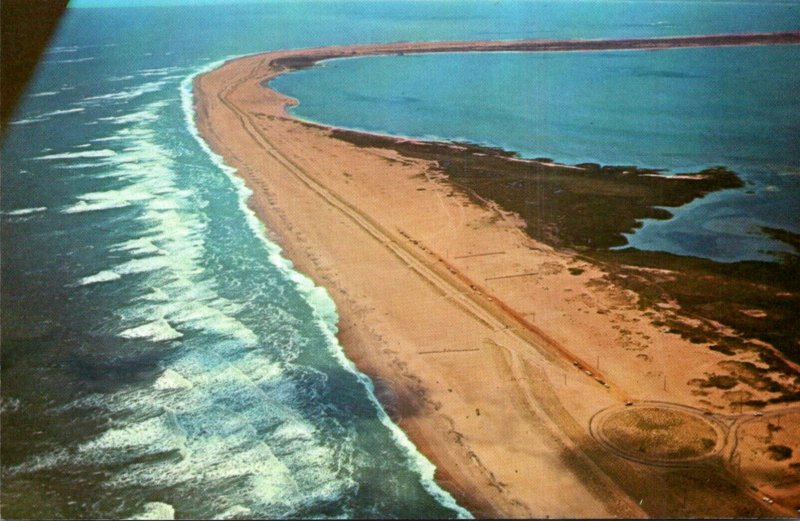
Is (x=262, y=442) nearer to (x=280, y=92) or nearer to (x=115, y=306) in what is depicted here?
(x=115, y=306)

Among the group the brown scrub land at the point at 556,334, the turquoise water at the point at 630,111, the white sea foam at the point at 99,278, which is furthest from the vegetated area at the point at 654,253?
the white sea foam at the point at 99,278

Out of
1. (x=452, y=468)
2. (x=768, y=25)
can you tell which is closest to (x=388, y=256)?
(x=452, y=468)

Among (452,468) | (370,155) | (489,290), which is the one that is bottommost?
(452,468)

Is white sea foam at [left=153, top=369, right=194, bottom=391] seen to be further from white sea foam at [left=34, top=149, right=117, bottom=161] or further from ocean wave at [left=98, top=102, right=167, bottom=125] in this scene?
ocean wave at [left=98, top=102, right=167, bottom=125]

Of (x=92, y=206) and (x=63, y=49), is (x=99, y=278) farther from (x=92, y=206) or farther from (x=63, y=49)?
(x=63, y=49)

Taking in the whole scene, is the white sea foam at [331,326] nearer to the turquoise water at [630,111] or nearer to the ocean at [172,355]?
the ocean at [172,355]

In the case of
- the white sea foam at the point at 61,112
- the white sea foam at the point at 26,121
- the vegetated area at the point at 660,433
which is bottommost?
the vegetated area at the point at 660,433
